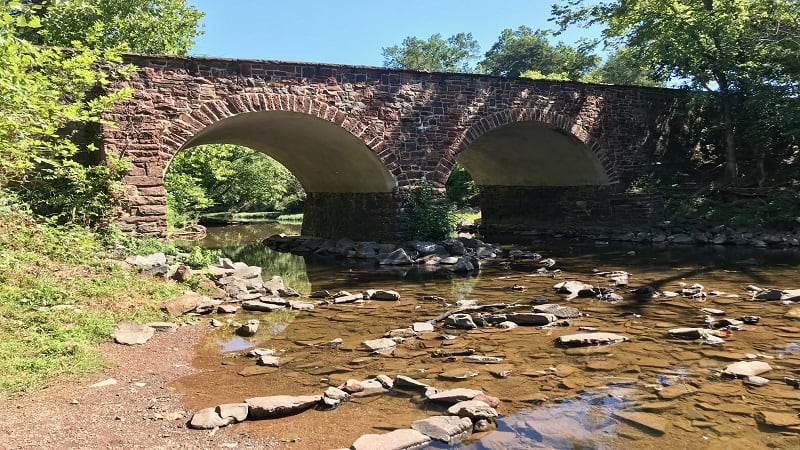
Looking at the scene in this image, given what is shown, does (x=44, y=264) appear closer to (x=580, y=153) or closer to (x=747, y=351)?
(x=747, y=351)

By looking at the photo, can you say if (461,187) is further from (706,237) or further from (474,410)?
(474,410)

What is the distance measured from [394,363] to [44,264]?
185 inches

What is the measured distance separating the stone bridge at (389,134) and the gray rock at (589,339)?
27.2ft

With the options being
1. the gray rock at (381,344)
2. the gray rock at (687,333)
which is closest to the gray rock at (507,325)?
the gray rock at (381,344)

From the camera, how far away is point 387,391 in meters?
4.41

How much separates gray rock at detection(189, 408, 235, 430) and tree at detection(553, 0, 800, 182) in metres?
15.7

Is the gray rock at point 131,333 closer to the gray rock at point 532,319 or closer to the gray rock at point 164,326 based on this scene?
the gray rock at point 164,326

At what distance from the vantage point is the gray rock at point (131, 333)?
5709 millimetres

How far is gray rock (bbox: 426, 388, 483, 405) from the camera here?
13.3 feet

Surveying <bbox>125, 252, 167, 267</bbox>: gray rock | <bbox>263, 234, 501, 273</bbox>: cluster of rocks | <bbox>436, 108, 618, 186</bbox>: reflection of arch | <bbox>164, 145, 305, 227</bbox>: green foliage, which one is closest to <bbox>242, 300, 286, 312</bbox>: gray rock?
<bbox>125, 252, 167, 267</bbox>: gray rock

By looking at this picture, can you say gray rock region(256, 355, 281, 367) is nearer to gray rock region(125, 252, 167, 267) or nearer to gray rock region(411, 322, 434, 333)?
gray rock region(411, 322, 434, 333)

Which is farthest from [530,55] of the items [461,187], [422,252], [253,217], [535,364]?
[535,364]

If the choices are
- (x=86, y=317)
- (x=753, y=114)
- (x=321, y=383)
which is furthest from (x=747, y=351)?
(x=753, y=114)

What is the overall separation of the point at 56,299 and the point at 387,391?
4026 millimetres
